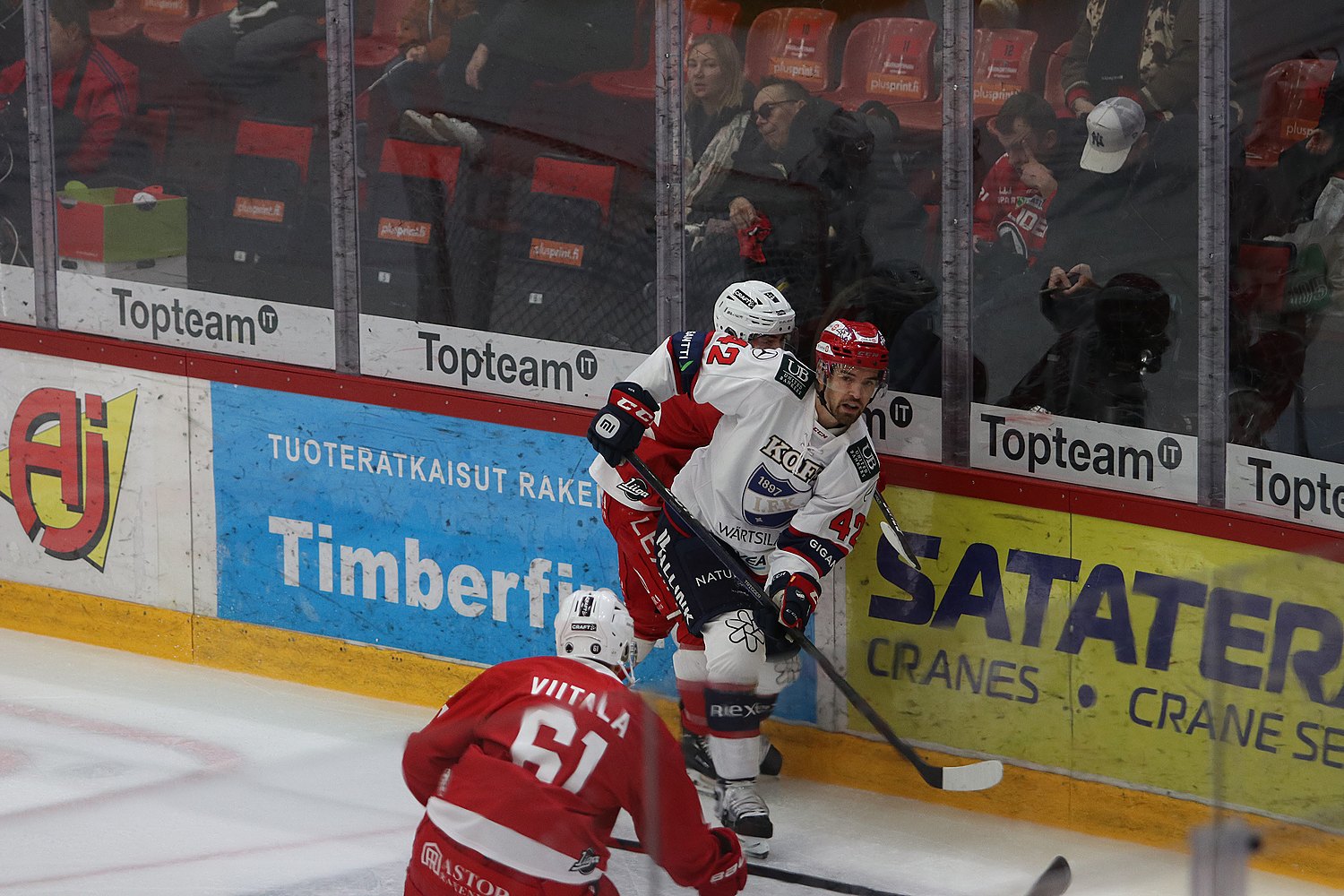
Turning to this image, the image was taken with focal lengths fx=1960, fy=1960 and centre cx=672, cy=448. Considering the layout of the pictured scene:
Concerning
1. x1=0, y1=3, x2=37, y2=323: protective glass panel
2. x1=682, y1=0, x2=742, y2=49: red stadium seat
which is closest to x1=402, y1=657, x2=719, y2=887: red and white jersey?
x1=682, y1=0, x2=742, y2=49: red stadium seat

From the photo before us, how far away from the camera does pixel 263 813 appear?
4688mm

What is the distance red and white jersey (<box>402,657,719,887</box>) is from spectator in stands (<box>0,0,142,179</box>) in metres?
3.35

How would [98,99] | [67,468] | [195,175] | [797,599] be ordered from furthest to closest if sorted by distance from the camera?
[67,468] < [98,99] < [195,175] < [797,599]

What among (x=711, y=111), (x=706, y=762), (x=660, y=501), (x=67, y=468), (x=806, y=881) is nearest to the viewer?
(x=806, y=881)

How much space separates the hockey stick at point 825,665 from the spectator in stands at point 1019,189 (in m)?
0.91

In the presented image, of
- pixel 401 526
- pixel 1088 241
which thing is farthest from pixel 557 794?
pixel 401 526

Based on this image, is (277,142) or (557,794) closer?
(557,794)

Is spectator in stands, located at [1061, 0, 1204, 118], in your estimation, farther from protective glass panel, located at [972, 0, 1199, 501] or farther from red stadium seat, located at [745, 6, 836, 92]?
red stadium seat, located at [745, 6, 836, 92]

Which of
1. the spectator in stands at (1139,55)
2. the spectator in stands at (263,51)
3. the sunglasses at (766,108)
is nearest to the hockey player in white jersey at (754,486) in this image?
the sunglasses at (766,108)

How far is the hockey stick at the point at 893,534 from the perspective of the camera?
183 inches

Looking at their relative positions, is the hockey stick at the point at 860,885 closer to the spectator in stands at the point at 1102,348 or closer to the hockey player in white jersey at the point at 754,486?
the hockey player in white jersey at the point at 754,486

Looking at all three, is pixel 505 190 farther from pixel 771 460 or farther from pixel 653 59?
pixel 771 460

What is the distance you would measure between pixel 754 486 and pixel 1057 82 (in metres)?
1.16

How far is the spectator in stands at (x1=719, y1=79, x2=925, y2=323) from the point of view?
15.7 feet
